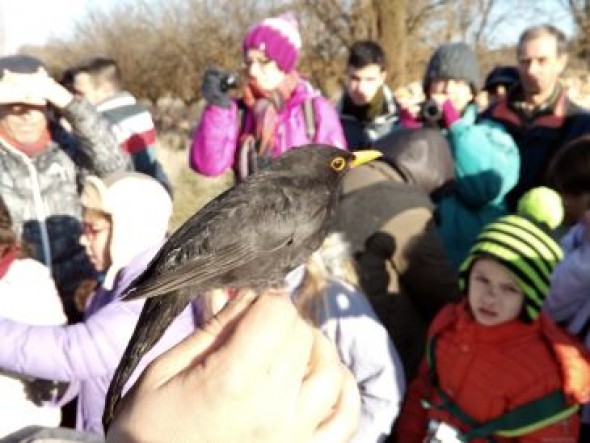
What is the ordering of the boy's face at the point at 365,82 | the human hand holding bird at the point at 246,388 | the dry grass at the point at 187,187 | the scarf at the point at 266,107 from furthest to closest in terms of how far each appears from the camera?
the dry grass at the point at 187,187 < the boy's face at the point at 365,82 < the scarf at the point at 266,107 < the human hand holding bird at the point at 246,388

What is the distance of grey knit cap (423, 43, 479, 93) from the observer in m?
3.77

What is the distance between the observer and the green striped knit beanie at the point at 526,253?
7.64ft

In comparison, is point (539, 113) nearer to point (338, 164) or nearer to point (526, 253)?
point (526, 253)

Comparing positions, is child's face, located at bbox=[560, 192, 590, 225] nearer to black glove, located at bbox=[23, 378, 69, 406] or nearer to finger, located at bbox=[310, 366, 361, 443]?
finger, located at bbox=[310, 366, 361, 443]

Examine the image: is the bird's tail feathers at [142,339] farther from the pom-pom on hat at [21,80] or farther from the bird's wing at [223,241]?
the pom-pom on hat at [21,80]

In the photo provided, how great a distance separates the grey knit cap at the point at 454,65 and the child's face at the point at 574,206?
1.18 m

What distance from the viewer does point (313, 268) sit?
229 centimetres

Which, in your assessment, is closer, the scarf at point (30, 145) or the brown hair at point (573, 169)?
the brown hair at point (573, 169)

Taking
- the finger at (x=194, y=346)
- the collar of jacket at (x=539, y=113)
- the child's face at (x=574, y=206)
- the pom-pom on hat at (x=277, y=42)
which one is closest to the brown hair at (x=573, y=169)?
the child's face at (x=574, y=206)

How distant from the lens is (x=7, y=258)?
8.15ft

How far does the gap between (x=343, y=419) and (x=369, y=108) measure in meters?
3.01

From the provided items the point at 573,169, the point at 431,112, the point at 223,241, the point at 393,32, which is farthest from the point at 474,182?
the point at 393,32

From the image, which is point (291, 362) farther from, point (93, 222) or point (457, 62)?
point (457, 62)

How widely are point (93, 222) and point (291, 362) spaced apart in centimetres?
146
